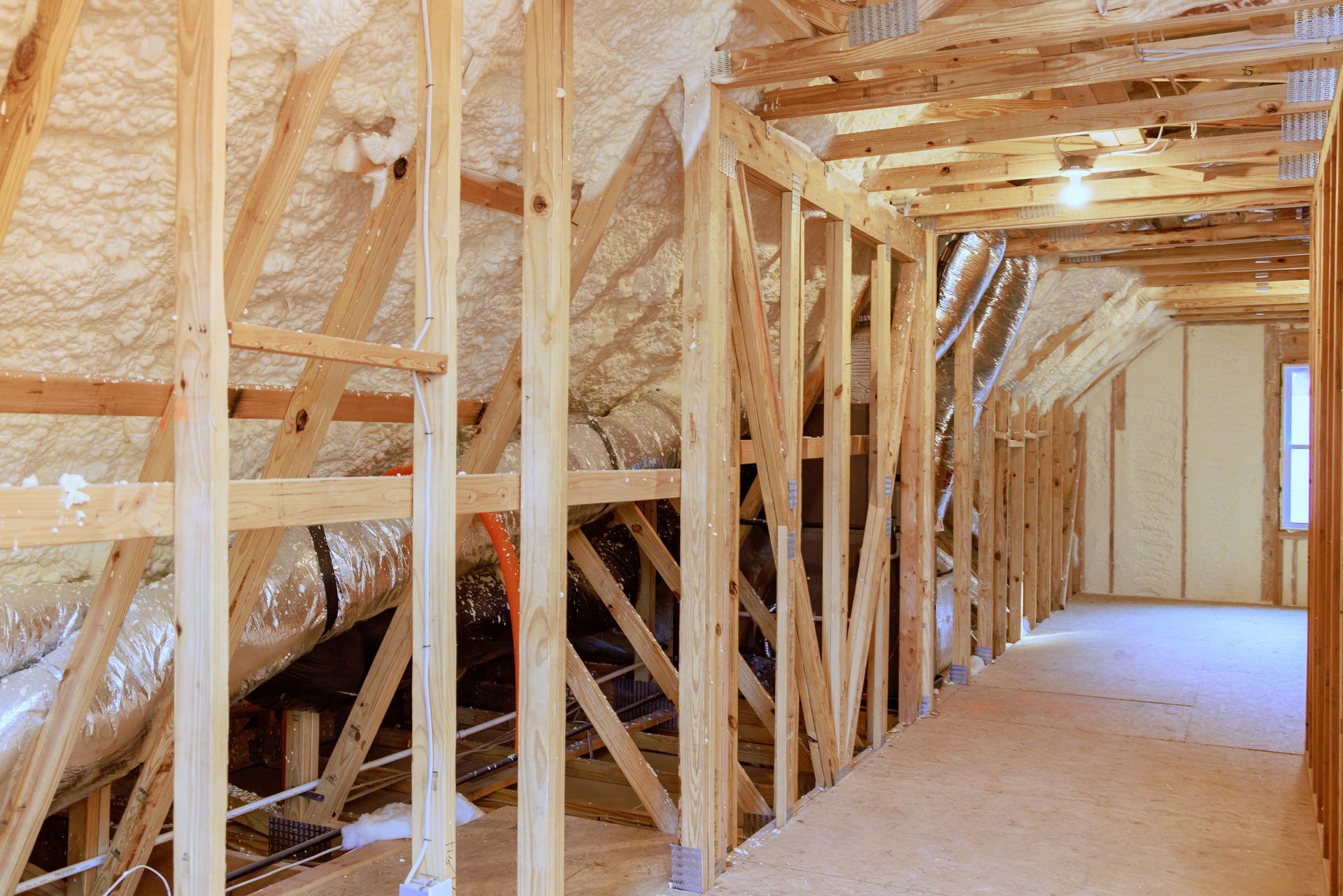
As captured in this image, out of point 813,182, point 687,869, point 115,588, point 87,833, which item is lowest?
point 687,869

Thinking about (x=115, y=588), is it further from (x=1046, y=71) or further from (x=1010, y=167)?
(x=1010, y=167)

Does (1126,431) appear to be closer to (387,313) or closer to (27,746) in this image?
(387,313)

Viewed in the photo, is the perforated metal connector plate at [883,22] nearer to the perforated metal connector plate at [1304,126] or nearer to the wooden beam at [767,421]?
the wooden beam at [767,421]

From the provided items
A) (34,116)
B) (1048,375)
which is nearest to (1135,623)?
(1048,375)

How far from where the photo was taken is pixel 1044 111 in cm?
375

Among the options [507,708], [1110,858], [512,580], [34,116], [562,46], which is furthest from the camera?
[507,708]

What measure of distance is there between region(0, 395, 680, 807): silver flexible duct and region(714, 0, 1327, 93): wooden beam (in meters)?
1.58

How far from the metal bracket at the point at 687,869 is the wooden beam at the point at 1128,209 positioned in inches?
124

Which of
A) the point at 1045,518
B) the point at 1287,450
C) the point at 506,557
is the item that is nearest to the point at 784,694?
the point at 506,557

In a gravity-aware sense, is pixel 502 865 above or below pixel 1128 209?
below

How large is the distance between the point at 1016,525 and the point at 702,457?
16.2 feet

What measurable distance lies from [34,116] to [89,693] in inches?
52.7

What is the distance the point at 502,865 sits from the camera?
336cm

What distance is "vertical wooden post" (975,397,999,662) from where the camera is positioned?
6.70 meters
